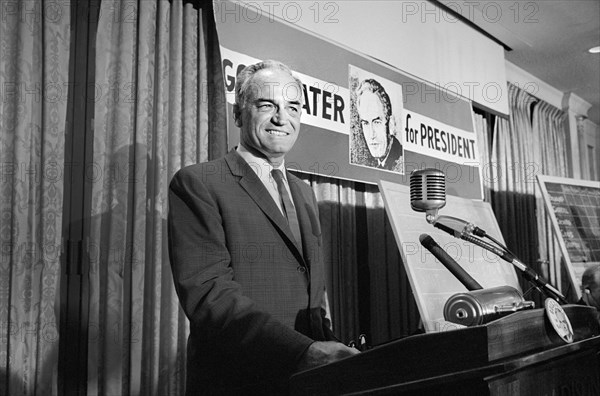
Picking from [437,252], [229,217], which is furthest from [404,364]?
[437,252]

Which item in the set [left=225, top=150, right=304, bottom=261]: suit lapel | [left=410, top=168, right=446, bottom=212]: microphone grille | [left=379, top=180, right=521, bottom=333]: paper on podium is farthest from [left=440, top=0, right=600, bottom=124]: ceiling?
[left=225, top=150, right=304, bottom=261]: suit lapel

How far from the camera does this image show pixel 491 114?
4961mm

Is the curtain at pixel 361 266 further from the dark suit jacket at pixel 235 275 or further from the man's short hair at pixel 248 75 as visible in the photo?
the dark suit jacket at pixel 235 275

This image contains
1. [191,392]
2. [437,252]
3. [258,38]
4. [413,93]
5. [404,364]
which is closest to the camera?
[404,364]

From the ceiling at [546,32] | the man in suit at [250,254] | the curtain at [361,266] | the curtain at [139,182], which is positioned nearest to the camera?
the man in suit at [250,254]

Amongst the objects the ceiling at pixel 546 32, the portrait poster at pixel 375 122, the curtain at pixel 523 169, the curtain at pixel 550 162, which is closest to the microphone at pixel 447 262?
the portrait poster at pixel 375 122

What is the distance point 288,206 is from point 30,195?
1012 mm

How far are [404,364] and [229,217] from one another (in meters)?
0.76

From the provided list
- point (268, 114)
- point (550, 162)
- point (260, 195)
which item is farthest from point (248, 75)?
point (550, 162)

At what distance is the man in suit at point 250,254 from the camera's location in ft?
4.16

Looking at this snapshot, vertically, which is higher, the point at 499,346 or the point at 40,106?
the point at 40,106

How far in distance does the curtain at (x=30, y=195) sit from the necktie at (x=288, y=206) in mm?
916

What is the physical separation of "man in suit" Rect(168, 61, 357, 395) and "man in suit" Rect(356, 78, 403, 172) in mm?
1582

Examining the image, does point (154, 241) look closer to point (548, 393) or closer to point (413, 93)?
point (548, 393)
